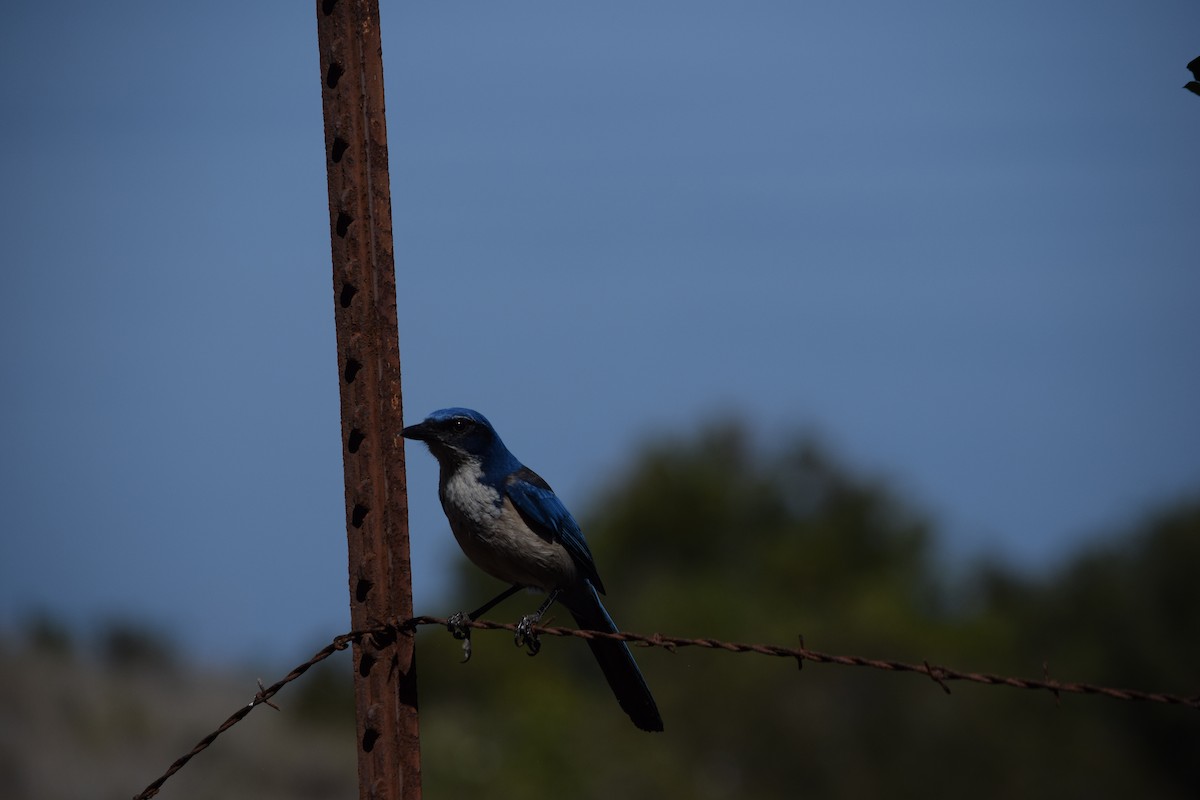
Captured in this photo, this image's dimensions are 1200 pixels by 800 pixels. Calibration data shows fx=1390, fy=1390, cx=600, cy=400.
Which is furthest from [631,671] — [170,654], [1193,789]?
[1193,789]

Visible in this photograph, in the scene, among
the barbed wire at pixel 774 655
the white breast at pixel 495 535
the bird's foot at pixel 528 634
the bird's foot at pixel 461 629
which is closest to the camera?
the barbed wire at pixel 774 655

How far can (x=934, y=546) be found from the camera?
2477 inches

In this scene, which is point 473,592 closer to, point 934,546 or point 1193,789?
point 934,546

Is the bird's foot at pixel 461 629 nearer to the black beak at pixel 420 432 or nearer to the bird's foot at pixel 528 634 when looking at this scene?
the bird's foot at pixel 528 634

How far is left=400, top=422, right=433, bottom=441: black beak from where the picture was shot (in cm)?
626

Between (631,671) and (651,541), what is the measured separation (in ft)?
186

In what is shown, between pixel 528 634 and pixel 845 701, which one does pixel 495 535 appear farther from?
pixel 845 701

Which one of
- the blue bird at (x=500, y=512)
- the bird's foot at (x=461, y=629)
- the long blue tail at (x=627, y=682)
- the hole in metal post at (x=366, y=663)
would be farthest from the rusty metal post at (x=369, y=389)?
the blue bird at (x=500, y=512)

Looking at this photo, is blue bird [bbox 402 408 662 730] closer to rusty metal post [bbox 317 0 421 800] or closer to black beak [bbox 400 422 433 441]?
black beak [bbox 400 422 433 441]

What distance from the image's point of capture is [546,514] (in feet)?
20.7

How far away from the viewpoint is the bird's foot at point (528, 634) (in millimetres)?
5670

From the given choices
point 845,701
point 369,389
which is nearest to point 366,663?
point 369,389


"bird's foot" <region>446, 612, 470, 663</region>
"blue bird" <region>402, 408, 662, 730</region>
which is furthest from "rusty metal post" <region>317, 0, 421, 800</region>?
"blue bird" <region>402, 408, 662, 730</region>

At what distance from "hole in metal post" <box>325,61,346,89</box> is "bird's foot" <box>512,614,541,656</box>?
228 centimetres
